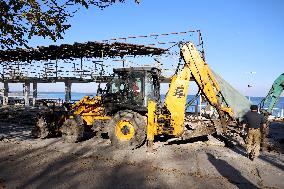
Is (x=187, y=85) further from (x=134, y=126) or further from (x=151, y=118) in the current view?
(x=134, y=126)

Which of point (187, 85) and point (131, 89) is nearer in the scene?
point (187, 85)

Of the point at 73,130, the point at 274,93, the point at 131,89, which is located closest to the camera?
the point at 131,89

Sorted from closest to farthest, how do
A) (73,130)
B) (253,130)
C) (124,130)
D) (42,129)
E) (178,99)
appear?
(253,130), (124,130), (178,99), (73,130), (42,129)

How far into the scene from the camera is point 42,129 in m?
12.9

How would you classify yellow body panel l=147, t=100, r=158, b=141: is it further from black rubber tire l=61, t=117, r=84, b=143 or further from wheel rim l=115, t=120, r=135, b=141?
black rubber tire l=61, t=117, r=84, b=143

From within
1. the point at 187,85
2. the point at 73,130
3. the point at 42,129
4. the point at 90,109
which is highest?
the point at 187,85

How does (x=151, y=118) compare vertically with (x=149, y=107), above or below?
below

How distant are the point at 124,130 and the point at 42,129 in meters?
4.24

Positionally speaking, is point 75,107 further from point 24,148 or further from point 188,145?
point 188,145

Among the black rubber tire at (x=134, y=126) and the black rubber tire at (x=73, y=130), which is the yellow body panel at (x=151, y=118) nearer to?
the black rubber tire at (x=134, y=126)

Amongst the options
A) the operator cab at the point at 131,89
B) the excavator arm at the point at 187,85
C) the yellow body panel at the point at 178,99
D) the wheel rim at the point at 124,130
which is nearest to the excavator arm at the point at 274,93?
the excavator arm at the point at 187,85

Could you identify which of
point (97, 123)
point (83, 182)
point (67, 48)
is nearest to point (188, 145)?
point (97, 123)

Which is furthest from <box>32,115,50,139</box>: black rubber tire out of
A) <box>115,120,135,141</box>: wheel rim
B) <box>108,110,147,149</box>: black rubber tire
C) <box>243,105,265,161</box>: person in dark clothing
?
<box>243,105,265,161</box>: person in dark clothing

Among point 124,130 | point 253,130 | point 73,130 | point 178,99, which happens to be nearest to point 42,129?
point 73,130
